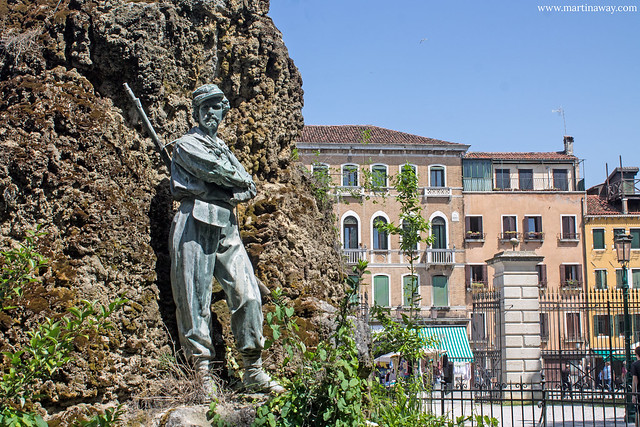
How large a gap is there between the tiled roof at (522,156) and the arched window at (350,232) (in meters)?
7.82

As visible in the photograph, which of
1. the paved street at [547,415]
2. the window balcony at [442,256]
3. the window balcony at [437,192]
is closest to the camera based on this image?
the paved street at [547,415]

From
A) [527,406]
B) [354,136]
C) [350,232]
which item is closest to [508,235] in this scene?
[350,232]

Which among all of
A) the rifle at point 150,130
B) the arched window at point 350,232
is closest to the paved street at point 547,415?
the rifle at point 150,130

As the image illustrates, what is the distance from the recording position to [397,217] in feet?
123

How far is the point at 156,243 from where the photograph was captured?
6.43 m

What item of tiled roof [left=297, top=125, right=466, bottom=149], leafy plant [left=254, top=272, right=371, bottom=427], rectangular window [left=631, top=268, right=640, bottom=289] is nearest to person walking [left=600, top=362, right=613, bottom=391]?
leafy plant [left=254, top=272, right=371, bottom=427]

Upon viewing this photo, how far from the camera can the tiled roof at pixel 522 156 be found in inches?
1628

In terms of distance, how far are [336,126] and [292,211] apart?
1311 inches

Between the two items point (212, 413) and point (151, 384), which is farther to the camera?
point (151, 384)

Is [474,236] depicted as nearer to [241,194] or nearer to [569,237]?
[569,237]

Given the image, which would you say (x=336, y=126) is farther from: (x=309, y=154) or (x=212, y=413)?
(x=212, y=413)

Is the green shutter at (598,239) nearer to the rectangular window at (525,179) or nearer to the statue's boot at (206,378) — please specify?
the rectangular window at (525,179)

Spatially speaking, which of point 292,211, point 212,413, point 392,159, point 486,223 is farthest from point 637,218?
Result: point 212,413

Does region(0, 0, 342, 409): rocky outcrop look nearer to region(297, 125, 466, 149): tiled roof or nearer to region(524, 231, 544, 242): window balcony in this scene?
region(297, 125, 466, 149): tiled roof
